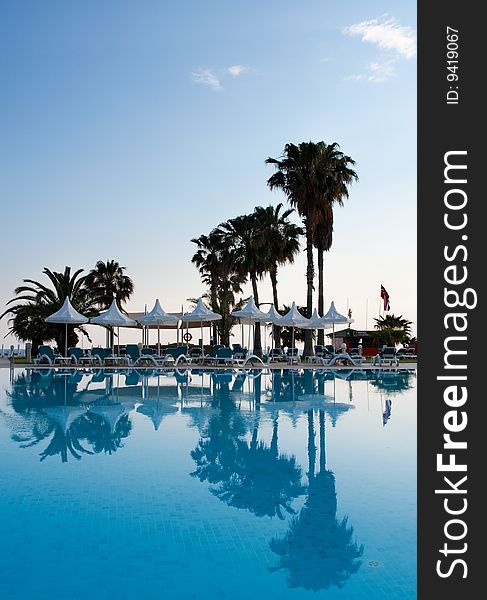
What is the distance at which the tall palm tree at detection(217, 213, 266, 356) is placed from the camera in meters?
35.4

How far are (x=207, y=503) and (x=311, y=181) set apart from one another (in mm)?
25403

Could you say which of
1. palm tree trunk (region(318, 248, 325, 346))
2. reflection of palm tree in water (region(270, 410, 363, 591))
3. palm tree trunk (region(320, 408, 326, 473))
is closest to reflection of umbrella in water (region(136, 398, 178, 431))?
palm tree trunk (region(320, 408, 326, 473))

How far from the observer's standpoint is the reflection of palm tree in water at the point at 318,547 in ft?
13.9

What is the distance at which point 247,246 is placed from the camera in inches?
1422

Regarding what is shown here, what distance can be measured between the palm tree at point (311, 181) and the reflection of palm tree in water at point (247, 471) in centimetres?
2048

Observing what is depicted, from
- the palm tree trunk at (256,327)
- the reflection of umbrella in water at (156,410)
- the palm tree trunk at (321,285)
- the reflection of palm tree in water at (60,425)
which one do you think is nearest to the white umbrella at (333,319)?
the palm tree trunk at (321,285)

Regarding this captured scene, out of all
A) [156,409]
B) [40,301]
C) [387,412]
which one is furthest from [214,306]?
[387,412]

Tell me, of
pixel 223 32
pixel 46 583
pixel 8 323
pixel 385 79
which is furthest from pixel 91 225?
pixel 46 583

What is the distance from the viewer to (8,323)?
32.9 m

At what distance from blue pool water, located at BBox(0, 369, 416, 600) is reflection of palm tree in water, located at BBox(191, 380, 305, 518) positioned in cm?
2

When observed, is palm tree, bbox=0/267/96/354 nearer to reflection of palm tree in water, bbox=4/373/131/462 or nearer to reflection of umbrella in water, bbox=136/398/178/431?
reflection of palm tree in water, bbox=4/373/131/462

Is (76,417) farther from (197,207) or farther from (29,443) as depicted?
(197,207)

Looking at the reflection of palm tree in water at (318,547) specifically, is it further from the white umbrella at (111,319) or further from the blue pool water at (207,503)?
the white umbrella at (111,319)

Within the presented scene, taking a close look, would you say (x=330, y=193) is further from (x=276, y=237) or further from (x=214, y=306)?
(x=214, y=306)
